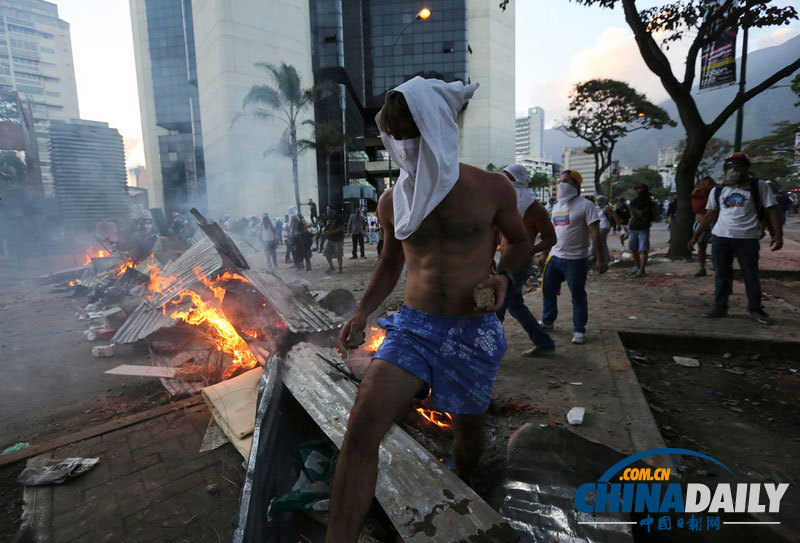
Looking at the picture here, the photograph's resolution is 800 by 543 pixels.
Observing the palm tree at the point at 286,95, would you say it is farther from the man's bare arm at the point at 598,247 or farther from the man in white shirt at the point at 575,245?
the man's bare arm at the point at 598,247

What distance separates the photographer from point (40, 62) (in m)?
36.5

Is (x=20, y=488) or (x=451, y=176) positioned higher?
(x=451, y=176)

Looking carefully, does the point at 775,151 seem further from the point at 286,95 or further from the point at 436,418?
the point at 436,418

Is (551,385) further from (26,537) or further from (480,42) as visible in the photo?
(480,42)

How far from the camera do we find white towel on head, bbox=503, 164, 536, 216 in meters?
4.09

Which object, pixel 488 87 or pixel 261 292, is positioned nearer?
pixel 261 292

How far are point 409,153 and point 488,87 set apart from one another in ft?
201

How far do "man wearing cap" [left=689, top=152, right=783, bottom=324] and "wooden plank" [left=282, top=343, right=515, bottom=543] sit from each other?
16.8 ft

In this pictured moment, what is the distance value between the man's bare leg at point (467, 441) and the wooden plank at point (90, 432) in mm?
2724

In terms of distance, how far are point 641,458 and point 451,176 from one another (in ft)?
6.16

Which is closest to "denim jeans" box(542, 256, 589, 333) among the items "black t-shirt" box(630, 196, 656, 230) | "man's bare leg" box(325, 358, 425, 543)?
"man's bare leg" box(325, 358, 425, 543)

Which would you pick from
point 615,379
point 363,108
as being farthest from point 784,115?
point 615,379

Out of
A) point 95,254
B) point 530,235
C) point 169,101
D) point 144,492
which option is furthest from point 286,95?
point 144,492

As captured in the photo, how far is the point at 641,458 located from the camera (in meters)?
2.21
